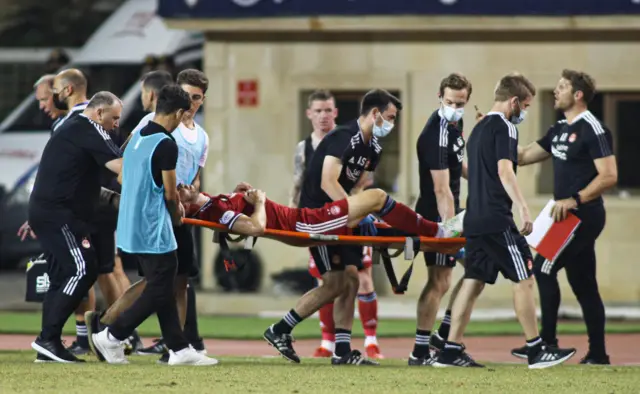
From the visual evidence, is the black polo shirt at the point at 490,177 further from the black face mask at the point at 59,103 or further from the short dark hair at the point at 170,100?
the black face mask at the point at 59,103

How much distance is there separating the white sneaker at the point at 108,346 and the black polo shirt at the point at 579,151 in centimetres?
369

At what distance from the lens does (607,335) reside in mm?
17531

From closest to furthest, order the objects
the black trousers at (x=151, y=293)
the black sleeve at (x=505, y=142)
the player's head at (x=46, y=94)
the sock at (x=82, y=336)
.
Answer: the black trousers at (x=151, y=293) < the black sleeve at (x=505, y=142) < the sock at (x=82, y=336) < the player's head at (x=46, y=94)

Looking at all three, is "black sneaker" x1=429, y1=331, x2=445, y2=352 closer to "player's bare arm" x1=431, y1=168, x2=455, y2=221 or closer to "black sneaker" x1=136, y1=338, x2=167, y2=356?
"player's bare arm" x1=431, y1=168, x2=455, y2=221

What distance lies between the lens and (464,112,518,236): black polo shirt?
42.7 ft

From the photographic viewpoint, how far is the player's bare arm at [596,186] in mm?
13898

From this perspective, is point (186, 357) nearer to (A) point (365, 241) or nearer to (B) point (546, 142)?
(A) point (365, 241)

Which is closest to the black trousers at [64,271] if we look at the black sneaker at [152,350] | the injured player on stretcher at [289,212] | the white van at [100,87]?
the injured player on stretcher at [289,212]

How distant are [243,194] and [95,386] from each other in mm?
2198

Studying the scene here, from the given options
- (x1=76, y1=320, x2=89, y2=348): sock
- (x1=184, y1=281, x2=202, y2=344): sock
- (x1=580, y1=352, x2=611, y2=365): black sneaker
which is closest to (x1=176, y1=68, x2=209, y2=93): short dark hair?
(x1=184, y1=281, x2=202, y2=344): sock

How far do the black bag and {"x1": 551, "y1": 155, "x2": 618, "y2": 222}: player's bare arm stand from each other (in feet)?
13.0

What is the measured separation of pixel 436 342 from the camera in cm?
1455

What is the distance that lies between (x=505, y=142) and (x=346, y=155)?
118 cm

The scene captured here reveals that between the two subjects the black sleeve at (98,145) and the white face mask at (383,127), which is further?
the white face mask at (383,127)
